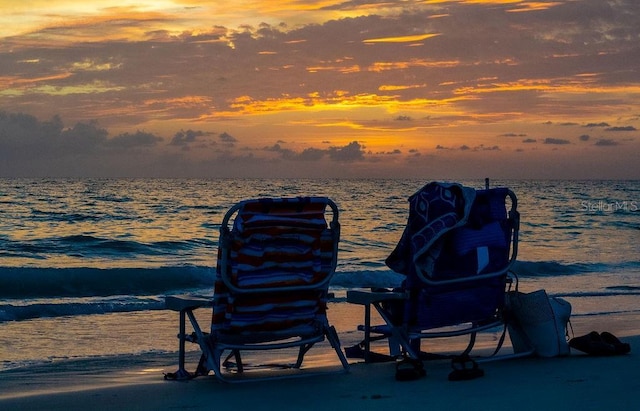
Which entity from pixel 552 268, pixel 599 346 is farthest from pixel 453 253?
pixel 552 268

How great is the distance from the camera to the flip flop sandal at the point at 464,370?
522 cm

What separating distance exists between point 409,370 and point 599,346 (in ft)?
5.16

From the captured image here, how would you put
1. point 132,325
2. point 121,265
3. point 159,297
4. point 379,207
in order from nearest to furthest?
point 132,325
point 159,297
point 121,265
point 379,207

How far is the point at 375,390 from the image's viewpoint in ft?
16.4

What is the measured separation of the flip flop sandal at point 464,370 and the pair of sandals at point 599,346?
1.13 m

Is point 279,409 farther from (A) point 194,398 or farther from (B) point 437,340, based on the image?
(B) point 437,340

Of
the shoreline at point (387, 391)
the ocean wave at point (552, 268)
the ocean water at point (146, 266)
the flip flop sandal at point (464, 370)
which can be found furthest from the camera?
the ocean wave at point (552, 268)

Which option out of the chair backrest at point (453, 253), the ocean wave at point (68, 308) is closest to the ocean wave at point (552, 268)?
the ocean wave at point (68, 308)

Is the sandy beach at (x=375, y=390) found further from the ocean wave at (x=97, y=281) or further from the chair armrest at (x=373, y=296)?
the ocean wave at (x=97, y=281)

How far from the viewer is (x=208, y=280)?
17203 millimetres

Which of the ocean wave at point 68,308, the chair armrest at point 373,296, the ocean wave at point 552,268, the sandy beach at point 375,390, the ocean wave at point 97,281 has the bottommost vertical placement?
the ocean wave at point 552,268

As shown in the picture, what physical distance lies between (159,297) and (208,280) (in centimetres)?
327

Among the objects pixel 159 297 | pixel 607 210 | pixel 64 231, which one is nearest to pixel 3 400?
pixel 159 297

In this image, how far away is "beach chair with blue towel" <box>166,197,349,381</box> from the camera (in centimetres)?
534
